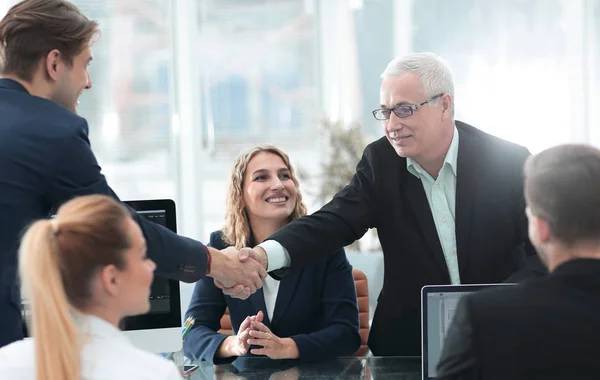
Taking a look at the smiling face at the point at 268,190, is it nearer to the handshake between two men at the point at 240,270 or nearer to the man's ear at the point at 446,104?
the handshake between two men at the point at 240,270

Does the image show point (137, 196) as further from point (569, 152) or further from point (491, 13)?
point (569, 152)

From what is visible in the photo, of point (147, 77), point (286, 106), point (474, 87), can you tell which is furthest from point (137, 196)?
point (474, 87)

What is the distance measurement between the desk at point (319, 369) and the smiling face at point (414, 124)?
692 mm

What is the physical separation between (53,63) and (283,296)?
1.24 metres

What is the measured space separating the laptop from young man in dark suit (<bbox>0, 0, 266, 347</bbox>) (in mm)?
929

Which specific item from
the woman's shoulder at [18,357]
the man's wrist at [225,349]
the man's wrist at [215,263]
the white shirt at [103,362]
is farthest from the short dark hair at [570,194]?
the man's wrist at [225,349]

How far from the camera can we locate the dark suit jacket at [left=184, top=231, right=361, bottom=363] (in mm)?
2906

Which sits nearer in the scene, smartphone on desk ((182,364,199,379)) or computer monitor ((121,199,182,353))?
smartphone on desk ((182,364,199,379))

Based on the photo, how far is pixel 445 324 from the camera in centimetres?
222

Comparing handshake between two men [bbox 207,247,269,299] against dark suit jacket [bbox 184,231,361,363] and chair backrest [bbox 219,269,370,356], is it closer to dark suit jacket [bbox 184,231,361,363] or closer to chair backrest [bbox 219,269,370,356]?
dark suit jacket [bbox 184,231,361,363]

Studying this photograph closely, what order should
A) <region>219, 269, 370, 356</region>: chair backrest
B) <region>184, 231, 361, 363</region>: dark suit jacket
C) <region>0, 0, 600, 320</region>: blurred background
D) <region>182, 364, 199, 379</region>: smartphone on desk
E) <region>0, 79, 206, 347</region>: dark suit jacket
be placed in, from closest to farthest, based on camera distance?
<region>0, 79, 206, 347</region>: dark suit jacket
<region>182, 364, 199, 379</region>: smartphone on desk
<region>184, 231, 361, 363</region>: dark suit jacket
<region>219, 269, 370, 356</region>: chair backrest
<region>0, 0, 600, 320</region>: blurred background

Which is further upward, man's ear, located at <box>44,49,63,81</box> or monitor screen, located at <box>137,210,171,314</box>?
man's ear, located at <box>44,49,63,81</box>

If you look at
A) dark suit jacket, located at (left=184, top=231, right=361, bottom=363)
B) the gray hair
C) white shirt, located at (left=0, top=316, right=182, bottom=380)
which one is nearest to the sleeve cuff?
dark suit jacket, located at (left=184, top=231, right=361, bottom=363)

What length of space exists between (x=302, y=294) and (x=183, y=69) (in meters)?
4.07
